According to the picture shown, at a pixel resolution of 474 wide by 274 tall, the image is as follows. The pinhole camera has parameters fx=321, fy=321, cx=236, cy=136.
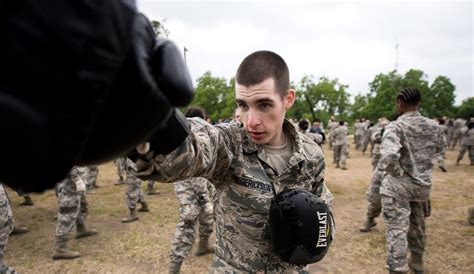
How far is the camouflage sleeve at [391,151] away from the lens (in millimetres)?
4031

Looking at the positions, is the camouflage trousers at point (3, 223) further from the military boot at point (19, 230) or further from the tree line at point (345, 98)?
the tree line at point (345, 98)

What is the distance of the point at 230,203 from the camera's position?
183 cm

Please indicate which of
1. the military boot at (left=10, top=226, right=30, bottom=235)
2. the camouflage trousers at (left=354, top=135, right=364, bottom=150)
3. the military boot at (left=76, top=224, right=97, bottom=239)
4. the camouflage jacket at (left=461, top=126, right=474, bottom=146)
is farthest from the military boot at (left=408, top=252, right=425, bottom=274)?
the camouflage trousers at (left=354, top=135, right=364, bottom=150)

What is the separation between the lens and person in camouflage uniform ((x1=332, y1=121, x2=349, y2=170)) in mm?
13086

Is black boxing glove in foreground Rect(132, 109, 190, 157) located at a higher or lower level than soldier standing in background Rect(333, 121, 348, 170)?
higher

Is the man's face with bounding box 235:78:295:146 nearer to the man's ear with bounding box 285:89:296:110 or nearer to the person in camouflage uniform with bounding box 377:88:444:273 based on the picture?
the man's ear with bounding box 285:89:296:110

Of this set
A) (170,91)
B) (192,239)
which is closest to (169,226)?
(192,239)

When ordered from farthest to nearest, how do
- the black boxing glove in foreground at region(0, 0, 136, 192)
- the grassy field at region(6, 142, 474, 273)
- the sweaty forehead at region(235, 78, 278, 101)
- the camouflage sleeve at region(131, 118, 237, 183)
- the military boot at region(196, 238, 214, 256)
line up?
the military boot at region(196, 238, 214, 256), the grassy field at region(6, 142, 474, 273), the sweaty forehead at region(235, 78, 278, 101), the camouflage sleeve at region(131, 118, 237, 183), the black boxing glove in foreground at region(0, 0, 136, 192)

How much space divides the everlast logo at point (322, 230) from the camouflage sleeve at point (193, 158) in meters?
0.54

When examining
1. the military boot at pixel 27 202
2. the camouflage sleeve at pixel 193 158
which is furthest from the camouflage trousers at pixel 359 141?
the camouflage sleeve at pixel 193 158

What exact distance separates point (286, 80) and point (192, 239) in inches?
119

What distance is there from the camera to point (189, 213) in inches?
170

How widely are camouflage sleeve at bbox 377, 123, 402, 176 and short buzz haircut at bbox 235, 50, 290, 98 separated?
9.06 feet

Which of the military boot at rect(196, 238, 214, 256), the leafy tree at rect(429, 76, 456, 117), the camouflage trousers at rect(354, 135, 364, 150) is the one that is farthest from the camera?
the leafy tree at rect(429, 76, 456, 117)
